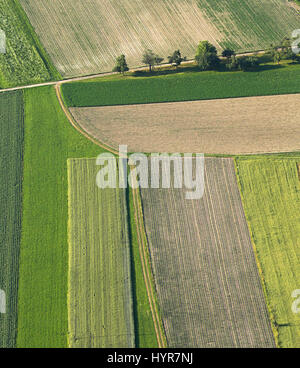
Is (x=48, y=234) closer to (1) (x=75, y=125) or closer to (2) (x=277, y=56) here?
(1) (x=75, y=125)

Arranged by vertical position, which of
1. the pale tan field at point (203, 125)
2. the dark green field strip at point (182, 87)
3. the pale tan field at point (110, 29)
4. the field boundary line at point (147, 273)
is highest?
the pale tan field at point (110, 29)

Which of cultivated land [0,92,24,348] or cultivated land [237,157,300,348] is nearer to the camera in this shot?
cultivated land [0,92,24,348]

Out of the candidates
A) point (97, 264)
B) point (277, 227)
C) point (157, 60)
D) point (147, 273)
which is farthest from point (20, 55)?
point (277, 227)

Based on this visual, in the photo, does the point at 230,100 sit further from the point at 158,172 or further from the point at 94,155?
the point at 94,155

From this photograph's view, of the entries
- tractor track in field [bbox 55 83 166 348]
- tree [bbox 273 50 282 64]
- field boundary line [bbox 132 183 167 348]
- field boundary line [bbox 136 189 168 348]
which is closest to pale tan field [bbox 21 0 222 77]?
tree [bbox 273 50 282 64]

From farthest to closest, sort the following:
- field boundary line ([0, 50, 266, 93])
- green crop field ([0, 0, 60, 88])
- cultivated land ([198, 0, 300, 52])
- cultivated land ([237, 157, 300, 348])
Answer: cultivated land ([198, 0, 300, 52]) → green crop field ([0, 0, 60, 88]) → field boundary line ([0, 50, 266, 93]) → cultivated land ([237, 157, 300, 348])

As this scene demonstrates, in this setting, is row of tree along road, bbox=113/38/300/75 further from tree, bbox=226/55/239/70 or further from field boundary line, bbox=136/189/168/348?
field boundary line, bbox=136/189/168/348

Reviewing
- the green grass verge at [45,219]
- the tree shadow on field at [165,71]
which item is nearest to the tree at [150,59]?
the tree shadow on field at [165,71]

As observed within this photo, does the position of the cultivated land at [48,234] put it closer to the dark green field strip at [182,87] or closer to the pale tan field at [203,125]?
the pale tan field at [203,125]
